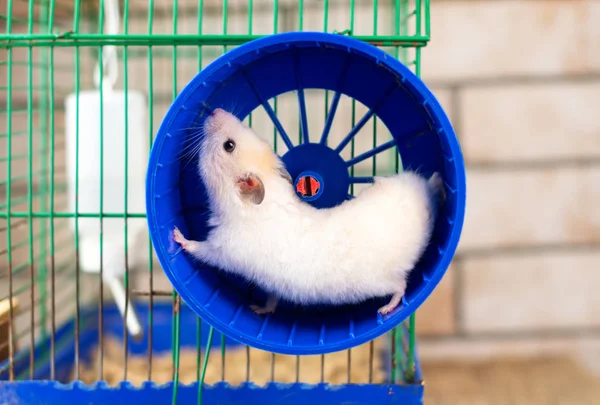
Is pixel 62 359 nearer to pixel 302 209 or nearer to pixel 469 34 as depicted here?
pixel 302 209

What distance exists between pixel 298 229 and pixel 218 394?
0.36 meters

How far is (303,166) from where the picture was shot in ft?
3.65

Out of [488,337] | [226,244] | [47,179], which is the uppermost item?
[47,179]

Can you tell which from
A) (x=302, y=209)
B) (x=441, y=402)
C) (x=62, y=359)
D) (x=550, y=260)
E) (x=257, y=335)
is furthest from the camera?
(x=550, y=260)

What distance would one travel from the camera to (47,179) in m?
1.80

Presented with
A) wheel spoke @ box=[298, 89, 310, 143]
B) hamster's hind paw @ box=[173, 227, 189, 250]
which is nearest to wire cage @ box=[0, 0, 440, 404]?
wheel spoke @ box=[298, 89, 310, 143]

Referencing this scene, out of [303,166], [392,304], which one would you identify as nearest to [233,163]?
[303,166]

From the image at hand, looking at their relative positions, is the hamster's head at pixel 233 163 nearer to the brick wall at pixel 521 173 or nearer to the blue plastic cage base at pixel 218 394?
the blue plastic cage base at pixel 218 394

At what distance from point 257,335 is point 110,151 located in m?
0.85

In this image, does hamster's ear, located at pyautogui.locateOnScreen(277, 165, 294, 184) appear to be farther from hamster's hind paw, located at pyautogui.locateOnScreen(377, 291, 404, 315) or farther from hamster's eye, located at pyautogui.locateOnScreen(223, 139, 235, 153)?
hamster's hind paw, located at pyautogui.locateOnScreen(377, 291, 404, 315)

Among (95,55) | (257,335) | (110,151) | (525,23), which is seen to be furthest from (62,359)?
(525,23)

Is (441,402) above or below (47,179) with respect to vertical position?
below

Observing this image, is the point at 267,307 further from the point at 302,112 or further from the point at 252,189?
the point at 302,112

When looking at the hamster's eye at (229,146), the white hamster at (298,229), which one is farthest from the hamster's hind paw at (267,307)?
the hamster's eye at (229,146)
